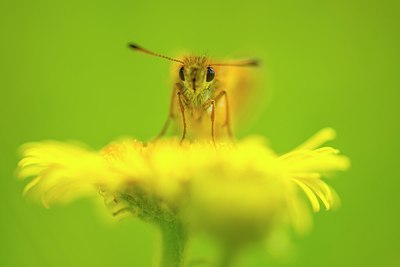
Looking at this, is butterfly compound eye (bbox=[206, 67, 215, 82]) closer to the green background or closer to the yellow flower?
the yellow flower

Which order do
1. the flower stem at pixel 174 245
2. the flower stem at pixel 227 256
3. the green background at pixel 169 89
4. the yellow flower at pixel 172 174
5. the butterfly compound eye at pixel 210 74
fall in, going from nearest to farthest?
the flower stem at pixel 227 256 → the yellow flower at pixel 172 174 → the flower stem at pixel 174 245 → the butterfly compound eye at pixel 210 74 → the green background at pixel 169 89

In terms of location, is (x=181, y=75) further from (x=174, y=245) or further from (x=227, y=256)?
(x=227, y=256)

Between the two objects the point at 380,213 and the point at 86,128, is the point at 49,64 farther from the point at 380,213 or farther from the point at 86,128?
the point at 380,213

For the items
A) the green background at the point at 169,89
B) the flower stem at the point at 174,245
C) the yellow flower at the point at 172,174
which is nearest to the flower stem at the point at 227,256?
the yellow flower at the point at 172,174

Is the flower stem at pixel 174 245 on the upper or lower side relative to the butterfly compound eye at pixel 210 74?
lower

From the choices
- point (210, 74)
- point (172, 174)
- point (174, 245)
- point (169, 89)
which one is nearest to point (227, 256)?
point (172, 174)

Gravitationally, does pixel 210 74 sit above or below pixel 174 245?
above

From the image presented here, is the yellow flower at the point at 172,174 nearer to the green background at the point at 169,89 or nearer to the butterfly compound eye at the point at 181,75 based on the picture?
the butterfly compound eye at the point at 181,75

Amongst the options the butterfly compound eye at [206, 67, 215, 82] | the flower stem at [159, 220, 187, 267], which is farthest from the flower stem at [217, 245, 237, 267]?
the butterfly compound eye at [206, 67, 215, 82]

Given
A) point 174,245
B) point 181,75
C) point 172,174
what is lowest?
point 174,245

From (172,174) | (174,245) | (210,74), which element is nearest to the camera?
(172,174)
